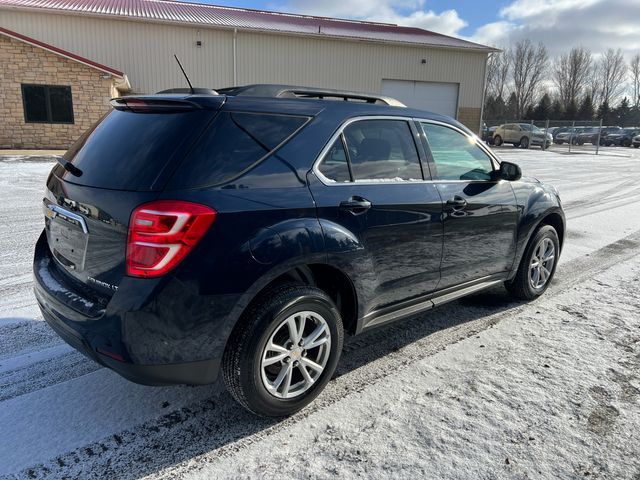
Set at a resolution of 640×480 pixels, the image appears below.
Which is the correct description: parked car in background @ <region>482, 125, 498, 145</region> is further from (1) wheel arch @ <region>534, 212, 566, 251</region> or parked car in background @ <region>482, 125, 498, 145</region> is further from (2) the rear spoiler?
(2) the rear spoiler

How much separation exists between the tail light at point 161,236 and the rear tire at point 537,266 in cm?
325

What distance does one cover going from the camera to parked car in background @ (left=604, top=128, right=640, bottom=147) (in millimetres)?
44156

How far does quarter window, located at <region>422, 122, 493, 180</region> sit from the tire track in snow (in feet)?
4.00

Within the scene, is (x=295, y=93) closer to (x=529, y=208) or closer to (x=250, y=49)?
(x=529, y=208)

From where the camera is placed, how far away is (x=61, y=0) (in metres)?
25.6

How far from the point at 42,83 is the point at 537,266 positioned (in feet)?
66.8

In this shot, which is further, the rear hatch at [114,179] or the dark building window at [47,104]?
the dark building window at [47,104]

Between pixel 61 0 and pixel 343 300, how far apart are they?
2882 cm

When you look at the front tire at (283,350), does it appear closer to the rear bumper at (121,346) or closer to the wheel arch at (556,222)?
the rear bumper at (121,346)

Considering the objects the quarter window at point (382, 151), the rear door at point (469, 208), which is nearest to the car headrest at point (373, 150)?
the quarter window at point (382, 151)

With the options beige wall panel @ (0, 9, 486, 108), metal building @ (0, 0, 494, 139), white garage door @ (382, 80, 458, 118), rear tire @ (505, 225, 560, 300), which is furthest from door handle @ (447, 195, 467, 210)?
white garage door @ (382, 80, 458, 118)

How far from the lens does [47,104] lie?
19.7 meters

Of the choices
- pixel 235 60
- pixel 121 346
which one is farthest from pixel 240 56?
pixel 121 346

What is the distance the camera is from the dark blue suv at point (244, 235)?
237cm
